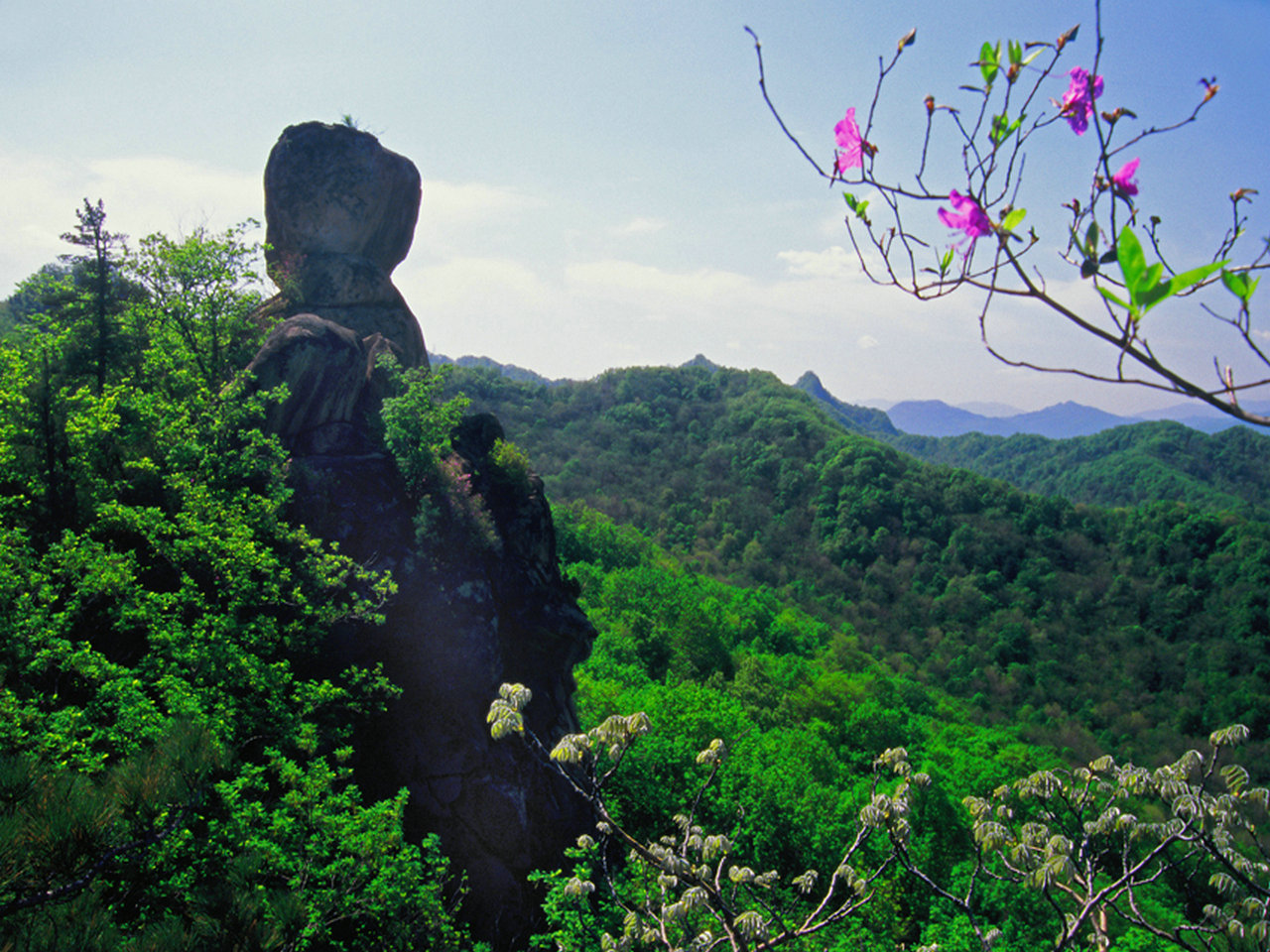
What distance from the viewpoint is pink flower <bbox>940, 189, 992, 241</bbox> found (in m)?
2.18

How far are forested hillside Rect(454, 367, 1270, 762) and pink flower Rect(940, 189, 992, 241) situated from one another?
49.0 metres

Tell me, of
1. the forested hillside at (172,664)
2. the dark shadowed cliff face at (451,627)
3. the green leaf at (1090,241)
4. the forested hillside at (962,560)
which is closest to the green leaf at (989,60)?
the green leaf at (1090,241)

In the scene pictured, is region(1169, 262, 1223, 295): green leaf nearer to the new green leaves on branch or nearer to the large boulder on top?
the new green leaves on branch

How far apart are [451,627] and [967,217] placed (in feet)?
41.7

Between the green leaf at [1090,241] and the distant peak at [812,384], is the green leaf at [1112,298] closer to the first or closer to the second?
the green leaf at [1090,241]

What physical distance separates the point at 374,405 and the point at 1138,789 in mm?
15719

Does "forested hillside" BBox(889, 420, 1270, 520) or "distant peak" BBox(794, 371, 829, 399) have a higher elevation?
"distant peak" BBox(794, 371, 829, 399)

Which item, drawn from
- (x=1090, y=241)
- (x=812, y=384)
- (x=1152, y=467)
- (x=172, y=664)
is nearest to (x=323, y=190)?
(x=172, y=664)

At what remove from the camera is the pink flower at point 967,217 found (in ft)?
7.14

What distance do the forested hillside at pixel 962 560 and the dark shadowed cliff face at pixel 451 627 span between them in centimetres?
4025

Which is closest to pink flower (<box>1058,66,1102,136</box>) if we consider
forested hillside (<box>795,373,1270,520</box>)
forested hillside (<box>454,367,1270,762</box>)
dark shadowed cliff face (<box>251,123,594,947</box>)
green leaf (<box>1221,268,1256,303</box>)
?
green leaf (<box>1221,268,1256,303</box>)

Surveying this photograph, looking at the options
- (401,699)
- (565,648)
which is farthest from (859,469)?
(401,699)

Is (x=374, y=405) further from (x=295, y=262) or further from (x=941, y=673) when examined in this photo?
(x=941, y=673)

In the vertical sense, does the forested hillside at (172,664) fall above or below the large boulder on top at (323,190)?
below
